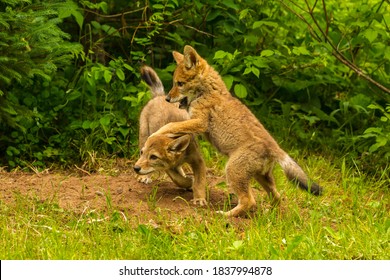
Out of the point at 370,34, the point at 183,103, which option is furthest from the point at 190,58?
the point at 370,34

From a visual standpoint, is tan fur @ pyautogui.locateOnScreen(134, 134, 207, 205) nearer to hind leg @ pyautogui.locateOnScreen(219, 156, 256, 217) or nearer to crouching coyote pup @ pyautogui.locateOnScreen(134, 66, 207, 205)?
crouching coyote pup @ pyautogui.locateOnScreen(134, 66, 207, 205)

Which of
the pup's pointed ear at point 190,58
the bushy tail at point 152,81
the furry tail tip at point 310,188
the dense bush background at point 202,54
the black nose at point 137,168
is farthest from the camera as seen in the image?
the dense bush background at point 202,54

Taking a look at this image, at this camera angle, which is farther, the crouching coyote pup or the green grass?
the crouching coyote pup

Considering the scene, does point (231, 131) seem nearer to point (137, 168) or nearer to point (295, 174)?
point (295, 174)

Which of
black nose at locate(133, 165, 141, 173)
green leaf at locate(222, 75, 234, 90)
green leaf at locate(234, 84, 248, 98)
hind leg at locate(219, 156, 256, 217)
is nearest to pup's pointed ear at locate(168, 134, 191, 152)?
black nose at locate(133, 165, 141, 173)

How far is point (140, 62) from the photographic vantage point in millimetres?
10586

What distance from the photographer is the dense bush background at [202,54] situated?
9609mm

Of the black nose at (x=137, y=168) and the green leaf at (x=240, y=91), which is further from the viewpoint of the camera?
the green leaf at (x=240, y=91)

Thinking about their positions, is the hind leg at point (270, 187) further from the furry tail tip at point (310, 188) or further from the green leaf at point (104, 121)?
Answer: the green leaf at point (104, 121)

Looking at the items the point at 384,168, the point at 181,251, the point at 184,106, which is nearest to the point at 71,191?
the point at 184,106

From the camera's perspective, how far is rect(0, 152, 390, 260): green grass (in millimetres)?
6680

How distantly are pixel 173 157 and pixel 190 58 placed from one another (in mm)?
1057

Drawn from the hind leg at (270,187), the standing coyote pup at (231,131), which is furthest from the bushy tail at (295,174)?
the hind leg at (270,187)

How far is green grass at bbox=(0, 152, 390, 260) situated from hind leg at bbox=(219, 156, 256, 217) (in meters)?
0.12
